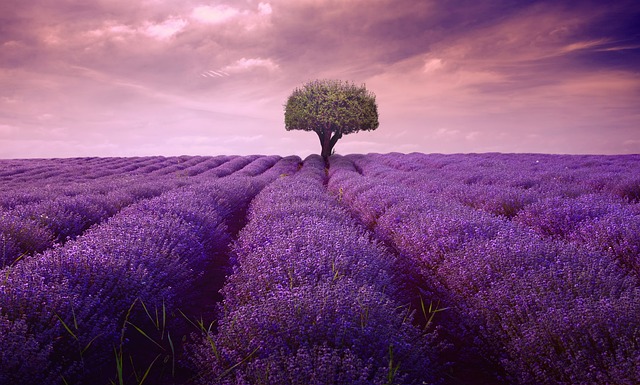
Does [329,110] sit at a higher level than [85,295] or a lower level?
higher

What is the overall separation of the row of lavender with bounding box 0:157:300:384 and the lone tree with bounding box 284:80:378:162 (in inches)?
724

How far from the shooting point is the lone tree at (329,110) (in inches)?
855

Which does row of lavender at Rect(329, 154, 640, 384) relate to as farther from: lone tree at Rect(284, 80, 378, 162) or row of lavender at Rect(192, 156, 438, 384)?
lone tree at Rect(284, 80, 378, 162)

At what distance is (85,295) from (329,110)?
1981 cm

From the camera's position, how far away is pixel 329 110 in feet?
70.7

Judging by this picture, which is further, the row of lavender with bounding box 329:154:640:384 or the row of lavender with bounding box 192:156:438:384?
the row of lavender with bounding box 329:154:640:384

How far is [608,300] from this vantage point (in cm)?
200

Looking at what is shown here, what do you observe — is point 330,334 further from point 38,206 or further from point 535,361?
point 38,206

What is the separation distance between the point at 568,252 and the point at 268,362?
2.24m

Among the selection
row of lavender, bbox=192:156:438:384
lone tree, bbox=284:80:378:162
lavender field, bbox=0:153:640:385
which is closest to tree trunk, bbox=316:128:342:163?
lone tree, bbox=284:80:378:162

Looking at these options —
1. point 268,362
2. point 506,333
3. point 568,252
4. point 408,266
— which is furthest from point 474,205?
point 268,362

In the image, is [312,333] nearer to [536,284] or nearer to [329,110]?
[536,284]

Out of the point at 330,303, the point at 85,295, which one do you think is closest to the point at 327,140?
the point at 85,295

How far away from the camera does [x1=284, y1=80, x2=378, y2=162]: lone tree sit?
2172cm
